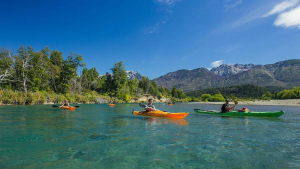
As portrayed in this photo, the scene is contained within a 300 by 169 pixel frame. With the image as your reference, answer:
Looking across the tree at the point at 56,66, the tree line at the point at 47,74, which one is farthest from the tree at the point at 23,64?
the tree at the point at 56,66

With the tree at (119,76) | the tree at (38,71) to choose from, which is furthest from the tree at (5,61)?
the tree at (119,76)

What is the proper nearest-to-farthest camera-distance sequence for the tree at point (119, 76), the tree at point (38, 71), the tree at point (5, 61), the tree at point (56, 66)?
1. the tree at point (5, 61)
2. the tree at point (38, 71)
3. the tree at point (56, 66)
4. the tree at point (119, 76)

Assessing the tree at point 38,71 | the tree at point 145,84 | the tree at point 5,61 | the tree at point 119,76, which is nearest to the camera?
the tree at point 5,61

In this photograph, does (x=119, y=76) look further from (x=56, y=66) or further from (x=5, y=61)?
(x=5, y=61)

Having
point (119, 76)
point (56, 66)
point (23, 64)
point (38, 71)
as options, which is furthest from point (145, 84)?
point (23, 64)

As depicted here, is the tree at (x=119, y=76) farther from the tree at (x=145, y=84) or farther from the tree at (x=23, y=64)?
the tree at (x=145, y=84)

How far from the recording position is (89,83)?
87.9 m

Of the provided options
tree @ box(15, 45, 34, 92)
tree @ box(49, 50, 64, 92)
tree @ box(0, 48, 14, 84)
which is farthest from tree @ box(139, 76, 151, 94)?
tree @ box(0, 48, 14, 84)

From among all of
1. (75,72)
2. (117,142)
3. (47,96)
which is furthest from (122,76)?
(117,142)

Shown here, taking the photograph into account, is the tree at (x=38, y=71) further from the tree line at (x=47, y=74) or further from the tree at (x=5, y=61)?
the tree at (x=5, y=61)

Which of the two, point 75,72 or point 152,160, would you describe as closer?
point 152,160

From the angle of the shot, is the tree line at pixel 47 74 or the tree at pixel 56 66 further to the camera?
the tree at pixel 56 66

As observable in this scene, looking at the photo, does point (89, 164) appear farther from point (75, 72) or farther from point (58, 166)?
point (75, 72)

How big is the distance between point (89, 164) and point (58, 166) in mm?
862
